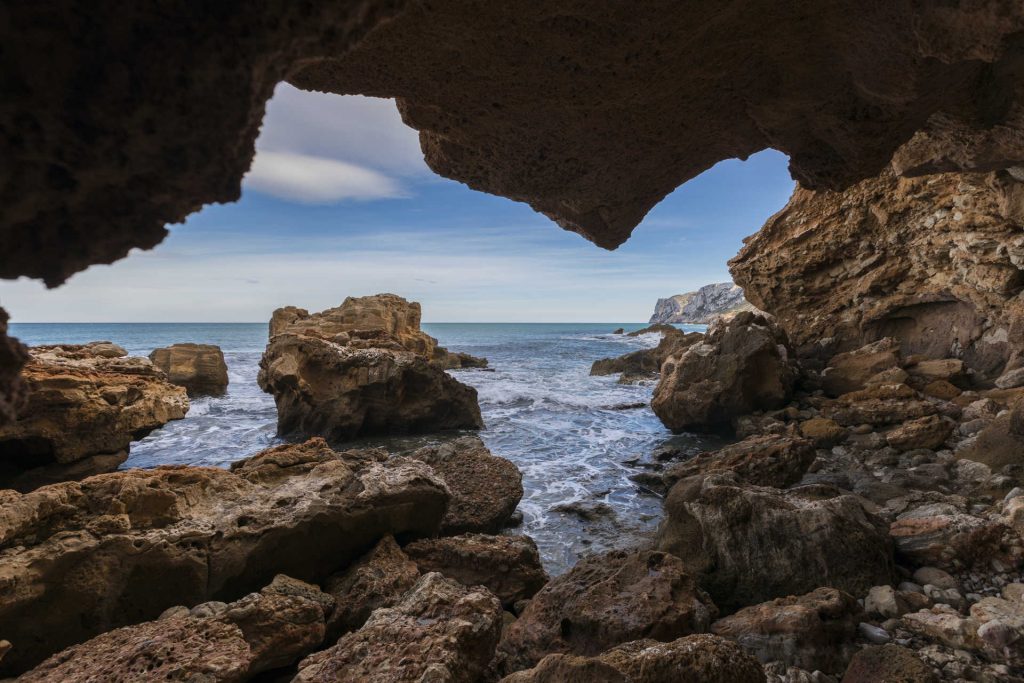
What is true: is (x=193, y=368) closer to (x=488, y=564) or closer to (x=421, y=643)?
(x=488, y=564)

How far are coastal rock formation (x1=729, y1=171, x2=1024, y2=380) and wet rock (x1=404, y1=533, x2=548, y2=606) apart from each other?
994 centimetres

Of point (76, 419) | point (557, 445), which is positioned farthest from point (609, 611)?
point (76, 419)

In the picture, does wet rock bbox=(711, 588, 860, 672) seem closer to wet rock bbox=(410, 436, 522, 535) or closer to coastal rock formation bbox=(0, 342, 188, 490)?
wet rock bbox=(410, 436, 522, 535)

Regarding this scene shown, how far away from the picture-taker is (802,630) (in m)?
3.01

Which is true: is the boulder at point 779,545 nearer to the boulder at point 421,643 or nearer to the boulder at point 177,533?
the boulder at point 421,643

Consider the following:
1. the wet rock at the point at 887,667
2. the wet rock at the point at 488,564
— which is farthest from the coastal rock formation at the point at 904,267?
the wet rock at the point at 488,564

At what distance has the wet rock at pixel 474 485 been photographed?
5.66 metres

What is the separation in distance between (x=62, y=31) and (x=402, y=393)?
1148cm

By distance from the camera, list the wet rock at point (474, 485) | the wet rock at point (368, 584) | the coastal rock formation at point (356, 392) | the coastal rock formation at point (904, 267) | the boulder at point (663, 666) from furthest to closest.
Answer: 1. the coastal rock formation at point (356, 392)
2. the coastal rock formation at point (904, 267)
3. the wet rock at point (474, 485)
4. the wet rock at point (368, 584)
5. the boulder at point (663, 666)

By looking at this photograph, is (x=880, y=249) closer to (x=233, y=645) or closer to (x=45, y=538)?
(x=233, y=645)

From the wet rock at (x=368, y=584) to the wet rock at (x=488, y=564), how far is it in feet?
0.83

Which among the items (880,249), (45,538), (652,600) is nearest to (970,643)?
(652,600)

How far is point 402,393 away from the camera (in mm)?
12258

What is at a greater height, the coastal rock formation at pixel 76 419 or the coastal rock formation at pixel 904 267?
the coastal rock formation at pixel 904 267
